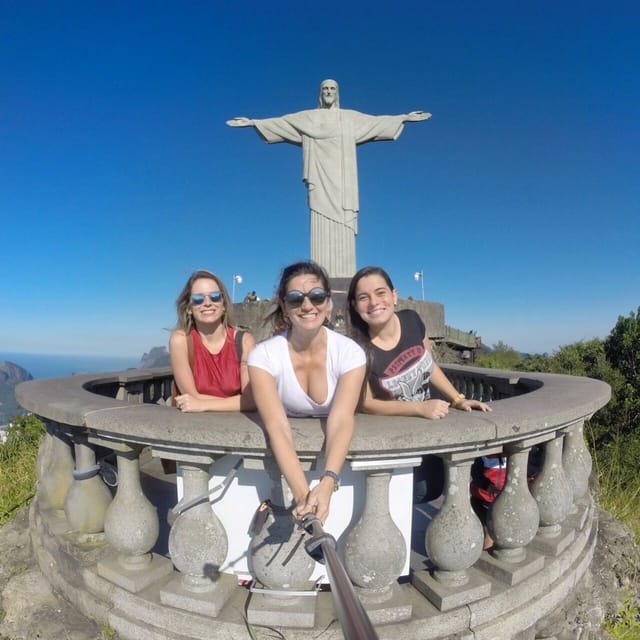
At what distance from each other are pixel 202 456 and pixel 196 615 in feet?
2.10

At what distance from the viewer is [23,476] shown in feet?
14.8

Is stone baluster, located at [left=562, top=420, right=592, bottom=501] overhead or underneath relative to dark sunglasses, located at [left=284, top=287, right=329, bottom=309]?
underneath

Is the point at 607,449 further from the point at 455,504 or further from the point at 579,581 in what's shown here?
the point at 455,504

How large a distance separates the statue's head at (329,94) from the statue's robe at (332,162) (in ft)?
0.47

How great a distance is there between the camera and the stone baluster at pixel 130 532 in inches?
80.1

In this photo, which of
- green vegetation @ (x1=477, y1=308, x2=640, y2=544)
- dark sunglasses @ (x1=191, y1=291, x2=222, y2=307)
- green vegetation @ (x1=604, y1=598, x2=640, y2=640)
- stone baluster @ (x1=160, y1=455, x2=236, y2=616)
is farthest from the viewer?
green vegetation @ (x1=477, y1=308, x2=640, y2=544)

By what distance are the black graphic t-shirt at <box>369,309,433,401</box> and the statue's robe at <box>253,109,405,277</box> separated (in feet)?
21.7

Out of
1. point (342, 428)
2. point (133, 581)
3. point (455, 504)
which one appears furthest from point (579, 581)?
point (133, 581)

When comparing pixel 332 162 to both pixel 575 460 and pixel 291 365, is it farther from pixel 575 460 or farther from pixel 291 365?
pixel 291 365

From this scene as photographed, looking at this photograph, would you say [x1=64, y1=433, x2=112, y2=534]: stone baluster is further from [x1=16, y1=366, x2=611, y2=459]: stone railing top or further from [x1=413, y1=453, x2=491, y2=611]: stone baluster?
[x1=413, y1=453, x2=491, y2=611]: stone baluster

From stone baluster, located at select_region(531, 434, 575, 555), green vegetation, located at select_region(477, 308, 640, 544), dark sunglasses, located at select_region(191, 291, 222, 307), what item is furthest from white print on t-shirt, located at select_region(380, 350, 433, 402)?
green vegetation, located at select_region(477, 308, 640, 544)

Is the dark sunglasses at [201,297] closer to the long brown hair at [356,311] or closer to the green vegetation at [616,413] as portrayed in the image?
the long brown hair at [356,311]

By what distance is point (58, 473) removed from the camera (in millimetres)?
2732

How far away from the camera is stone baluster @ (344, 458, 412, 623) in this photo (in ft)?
5.98
